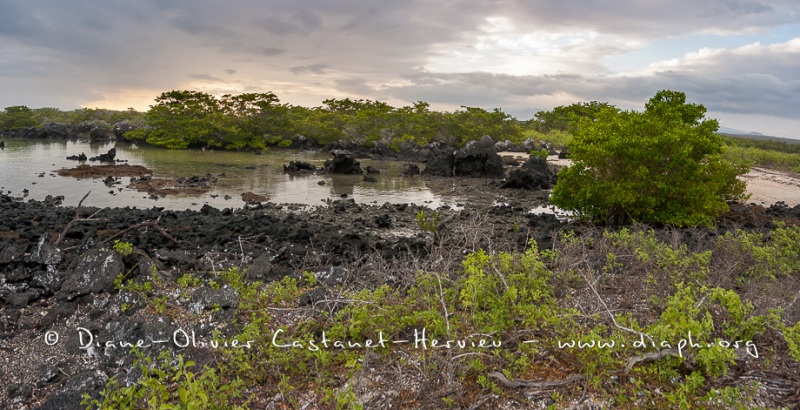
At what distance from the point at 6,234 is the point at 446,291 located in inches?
345

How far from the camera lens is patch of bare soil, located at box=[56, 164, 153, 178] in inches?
892

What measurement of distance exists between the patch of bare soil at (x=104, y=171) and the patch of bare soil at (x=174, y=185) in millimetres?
1616

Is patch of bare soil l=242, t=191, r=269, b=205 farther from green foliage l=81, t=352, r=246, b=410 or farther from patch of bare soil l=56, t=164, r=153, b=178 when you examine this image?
green foliage l=81, t=352, r=246, b=410

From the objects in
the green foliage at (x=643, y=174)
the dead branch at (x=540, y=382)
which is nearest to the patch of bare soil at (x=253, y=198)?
the green foliage at (x=643, y=174)

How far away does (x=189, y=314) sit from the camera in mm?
5855

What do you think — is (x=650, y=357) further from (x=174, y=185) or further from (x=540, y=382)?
(x=174, y=185)

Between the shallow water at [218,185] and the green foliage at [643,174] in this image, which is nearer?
the green foliage at [643,174]

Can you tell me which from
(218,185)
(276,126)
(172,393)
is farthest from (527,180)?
(276,126)

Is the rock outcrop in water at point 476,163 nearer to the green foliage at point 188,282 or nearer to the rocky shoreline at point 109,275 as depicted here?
the rocky shoreline at point 109,275

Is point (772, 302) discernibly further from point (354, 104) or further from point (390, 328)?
point (354, 104)

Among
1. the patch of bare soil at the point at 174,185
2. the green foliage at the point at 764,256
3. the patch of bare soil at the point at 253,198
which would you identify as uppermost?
the green foliage at the point at 764,256

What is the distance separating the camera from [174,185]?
818 inches

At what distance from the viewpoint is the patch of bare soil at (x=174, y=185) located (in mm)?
19047

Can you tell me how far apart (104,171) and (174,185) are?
17.9ft
